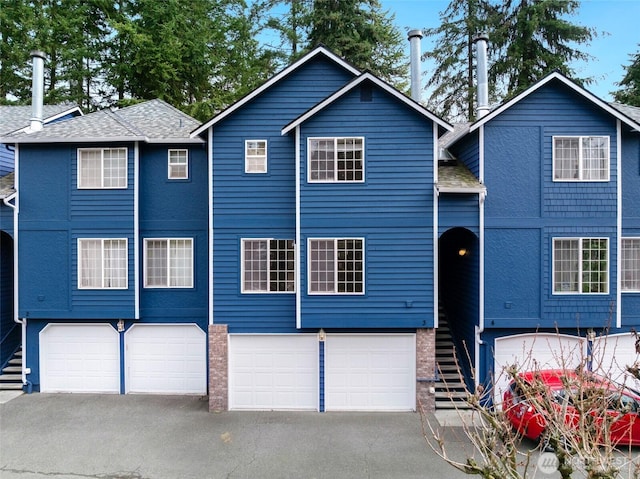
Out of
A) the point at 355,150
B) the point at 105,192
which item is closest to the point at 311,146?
the point at 355,150

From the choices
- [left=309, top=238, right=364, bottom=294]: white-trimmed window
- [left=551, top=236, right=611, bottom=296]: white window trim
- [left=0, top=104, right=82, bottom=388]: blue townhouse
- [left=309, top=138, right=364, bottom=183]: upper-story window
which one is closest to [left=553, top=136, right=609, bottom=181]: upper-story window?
[left=551, top=236, right=611, bottom=296]: white window trim

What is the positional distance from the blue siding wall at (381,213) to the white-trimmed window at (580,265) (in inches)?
141

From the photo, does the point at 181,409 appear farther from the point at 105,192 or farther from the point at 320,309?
the point at 105,192

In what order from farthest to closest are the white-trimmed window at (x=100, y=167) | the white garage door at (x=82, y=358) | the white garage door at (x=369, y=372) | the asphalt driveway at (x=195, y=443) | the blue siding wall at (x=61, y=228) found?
the white garage door at (x=82, y=358) → the white-trimmed window at (x=100, y=167) → the blue siding wall at (x=61, y=228) → the white garage door at (x=369, y=372) → the asphalt driveway at (x=195, y=443)

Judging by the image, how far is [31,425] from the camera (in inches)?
385

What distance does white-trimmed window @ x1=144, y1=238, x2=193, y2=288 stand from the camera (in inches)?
472

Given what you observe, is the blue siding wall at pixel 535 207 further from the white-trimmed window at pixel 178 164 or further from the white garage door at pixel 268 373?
the white-trimmed window at pixel 178 164

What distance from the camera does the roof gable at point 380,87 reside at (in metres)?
10.2

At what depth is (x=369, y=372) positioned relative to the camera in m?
10.7

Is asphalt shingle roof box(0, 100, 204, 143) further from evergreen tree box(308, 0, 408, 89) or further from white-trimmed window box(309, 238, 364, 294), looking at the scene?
evergreen tree box(308, 0, 408, 89)

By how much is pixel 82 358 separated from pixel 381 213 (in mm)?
9812

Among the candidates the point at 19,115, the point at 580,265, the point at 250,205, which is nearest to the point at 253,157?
the point at 250,205

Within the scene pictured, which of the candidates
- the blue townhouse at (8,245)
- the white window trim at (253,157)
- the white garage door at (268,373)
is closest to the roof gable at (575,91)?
the white window trim at (253,157)

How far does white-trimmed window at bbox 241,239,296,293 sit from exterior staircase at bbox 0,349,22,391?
309 inches
